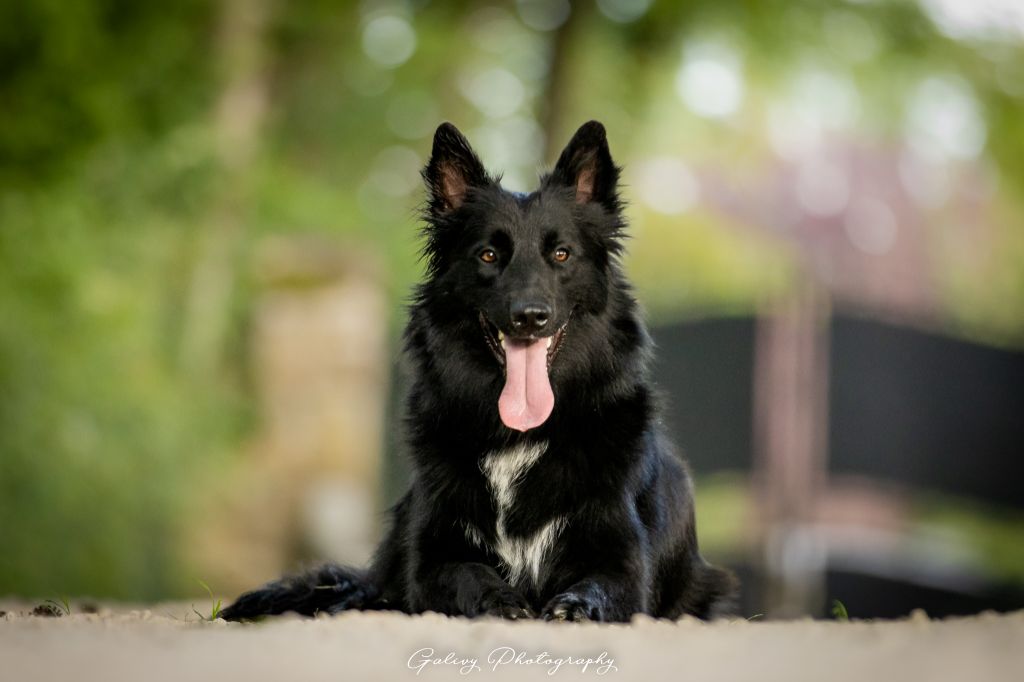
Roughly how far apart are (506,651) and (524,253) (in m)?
1.74

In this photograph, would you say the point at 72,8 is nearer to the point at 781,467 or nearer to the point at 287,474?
the point at 287,474

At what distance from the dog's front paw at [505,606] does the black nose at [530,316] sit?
966mm

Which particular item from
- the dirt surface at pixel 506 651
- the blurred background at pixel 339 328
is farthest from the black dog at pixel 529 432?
the blurred background at pixel 339 328

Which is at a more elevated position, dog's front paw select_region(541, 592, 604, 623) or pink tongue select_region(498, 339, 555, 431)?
pink tongue select_region(498, 339, 555, 431)

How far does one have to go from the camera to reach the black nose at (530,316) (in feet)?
14.4

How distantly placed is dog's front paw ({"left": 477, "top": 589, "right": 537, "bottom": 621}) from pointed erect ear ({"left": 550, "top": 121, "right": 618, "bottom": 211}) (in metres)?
1.66

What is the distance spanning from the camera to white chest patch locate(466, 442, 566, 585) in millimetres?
4438

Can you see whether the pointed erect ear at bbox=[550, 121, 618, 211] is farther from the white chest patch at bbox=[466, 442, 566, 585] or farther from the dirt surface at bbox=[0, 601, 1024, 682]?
the dirt surface at bbox=[0, 601, 1024, 682]

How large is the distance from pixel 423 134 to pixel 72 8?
25.4 ft

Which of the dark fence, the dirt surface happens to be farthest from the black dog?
the dark fence

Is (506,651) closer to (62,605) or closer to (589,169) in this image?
(589,169)

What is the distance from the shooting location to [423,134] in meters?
17.6

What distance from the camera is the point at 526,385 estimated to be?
4574 millimetres

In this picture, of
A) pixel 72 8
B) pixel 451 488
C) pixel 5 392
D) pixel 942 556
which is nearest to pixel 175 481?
pixel 5 392
